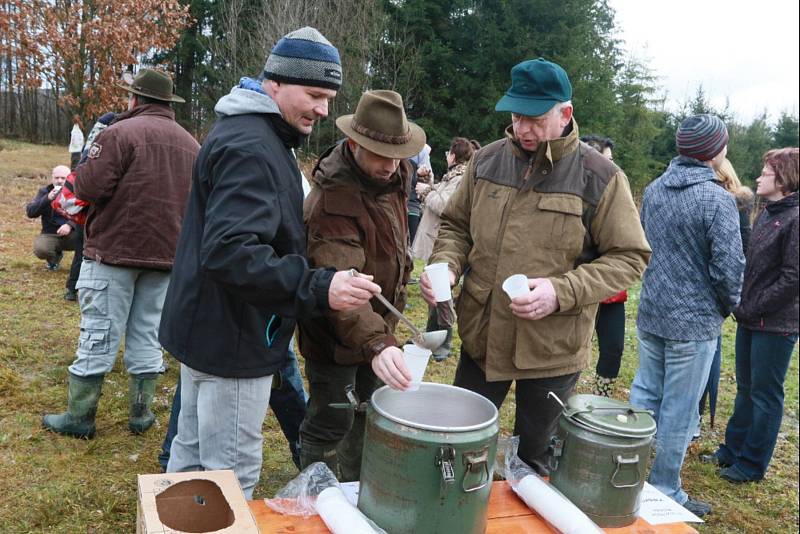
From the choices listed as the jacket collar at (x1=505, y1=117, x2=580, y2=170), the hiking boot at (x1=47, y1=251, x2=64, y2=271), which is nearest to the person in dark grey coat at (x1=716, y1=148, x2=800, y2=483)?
the jacket collar at (x1=505, y1=117, x2=580, y2=170)

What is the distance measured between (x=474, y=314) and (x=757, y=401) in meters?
2.33

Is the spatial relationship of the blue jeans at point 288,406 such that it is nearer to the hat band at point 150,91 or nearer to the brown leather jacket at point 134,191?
the brown leather jacket at point 134,191

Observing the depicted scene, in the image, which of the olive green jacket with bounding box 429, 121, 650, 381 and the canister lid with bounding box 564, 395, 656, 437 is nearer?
the canister lid with bounding box 564, 395, 656, 437

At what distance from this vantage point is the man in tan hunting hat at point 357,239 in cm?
211

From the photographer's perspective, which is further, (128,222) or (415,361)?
(128,222)

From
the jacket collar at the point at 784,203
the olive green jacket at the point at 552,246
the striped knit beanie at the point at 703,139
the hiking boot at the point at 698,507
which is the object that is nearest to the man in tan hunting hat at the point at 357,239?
the olive green jacket at the point at 552,246

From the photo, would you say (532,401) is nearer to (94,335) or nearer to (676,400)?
(676,400)

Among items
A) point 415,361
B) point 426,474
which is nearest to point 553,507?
point 426,474

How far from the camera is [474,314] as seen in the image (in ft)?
8.23

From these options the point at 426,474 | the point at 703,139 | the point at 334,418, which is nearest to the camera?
the point at 426,474

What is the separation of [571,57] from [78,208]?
14894mm

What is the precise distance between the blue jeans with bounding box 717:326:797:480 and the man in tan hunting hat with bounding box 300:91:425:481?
2.37 m

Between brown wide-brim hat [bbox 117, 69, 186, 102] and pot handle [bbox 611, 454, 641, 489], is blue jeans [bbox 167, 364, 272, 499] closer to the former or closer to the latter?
pot handle [bbox 611, 454, 641, 489]

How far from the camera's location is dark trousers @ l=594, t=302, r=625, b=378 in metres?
4.39
